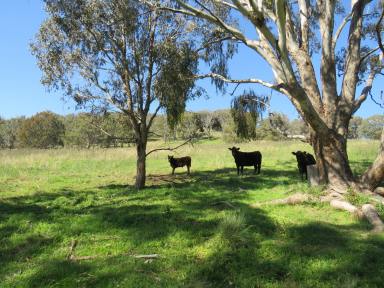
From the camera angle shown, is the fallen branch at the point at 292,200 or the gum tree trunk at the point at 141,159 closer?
the fallen branch at the point at 292,200

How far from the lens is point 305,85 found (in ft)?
43.8

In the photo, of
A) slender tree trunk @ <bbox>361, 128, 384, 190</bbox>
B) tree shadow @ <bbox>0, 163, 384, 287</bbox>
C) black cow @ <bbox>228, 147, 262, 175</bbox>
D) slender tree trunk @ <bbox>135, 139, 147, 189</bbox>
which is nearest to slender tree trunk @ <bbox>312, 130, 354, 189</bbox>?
slender tree trunk @ <bbox>361, 128, 384, 190</bbox>

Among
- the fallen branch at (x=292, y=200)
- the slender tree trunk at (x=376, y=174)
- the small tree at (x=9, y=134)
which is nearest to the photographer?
the fallen branch at (x=292, y=200)

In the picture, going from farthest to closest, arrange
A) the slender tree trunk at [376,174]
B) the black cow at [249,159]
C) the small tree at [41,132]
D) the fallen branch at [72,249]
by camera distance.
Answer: the small tree at [41,132] < the black cow at [249,159] < the slender tree trunk at [376,174] < the fallen branch at [72,249]

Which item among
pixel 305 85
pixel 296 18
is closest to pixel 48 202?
pixel 305 85

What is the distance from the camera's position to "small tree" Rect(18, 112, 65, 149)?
87.1 metres

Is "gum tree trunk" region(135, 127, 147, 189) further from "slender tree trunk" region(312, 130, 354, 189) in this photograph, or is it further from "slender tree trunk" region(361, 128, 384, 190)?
"slender tree trunk" region(361, 128, 384, 190)

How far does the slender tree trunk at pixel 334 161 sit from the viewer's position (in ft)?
41.0

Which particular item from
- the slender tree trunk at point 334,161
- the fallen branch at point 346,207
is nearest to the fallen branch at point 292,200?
the fallen branch at point 346,207

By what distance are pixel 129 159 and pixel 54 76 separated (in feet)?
46.4

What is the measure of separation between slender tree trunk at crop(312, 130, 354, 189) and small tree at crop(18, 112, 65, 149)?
261 ft

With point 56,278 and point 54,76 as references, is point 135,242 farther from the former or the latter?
point 54,76

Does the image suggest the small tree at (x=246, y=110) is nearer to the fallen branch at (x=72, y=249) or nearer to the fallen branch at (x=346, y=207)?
the fallen branch at (x=346, y=207)

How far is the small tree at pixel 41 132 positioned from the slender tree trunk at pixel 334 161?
261ft
